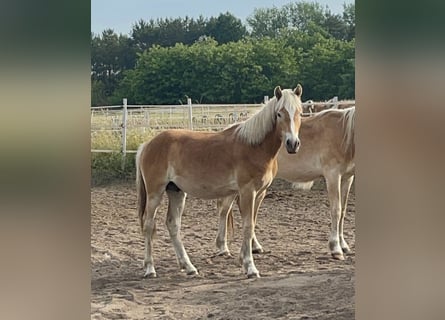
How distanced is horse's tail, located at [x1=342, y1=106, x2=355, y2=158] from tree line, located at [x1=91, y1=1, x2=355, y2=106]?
1.58 meters

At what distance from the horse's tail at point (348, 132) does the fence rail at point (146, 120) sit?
162 centimetres

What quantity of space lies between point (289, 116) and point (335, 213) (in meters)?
0.82

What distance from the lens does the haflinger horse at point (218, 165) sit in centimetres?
270

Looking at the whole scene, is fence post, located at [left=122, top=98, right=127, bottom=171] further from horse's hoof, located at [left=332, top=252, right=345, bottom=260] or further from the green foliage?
horse's hoof, located at [left=332, top=252, right=345, bottom=260]

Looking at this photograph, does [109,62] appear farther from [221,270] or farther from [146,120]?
[221,270]

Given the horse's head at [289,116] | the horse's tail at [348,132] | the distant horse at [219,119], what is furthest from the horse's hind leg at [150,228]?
the distant horse at [219,119]

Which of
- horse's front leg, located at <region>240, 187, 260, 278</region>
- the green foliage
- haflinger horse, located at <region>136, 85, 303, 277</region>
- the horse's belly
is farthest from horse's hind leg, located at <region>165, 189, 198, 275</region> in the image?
the green foliage

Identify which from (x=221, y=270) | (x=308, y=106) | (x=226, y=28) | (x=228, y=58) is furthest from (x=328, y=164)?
(x=226, y=28)

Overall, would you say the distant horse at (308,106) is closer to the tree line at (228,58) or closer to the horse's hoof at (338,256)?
the tree line at (228,58)
